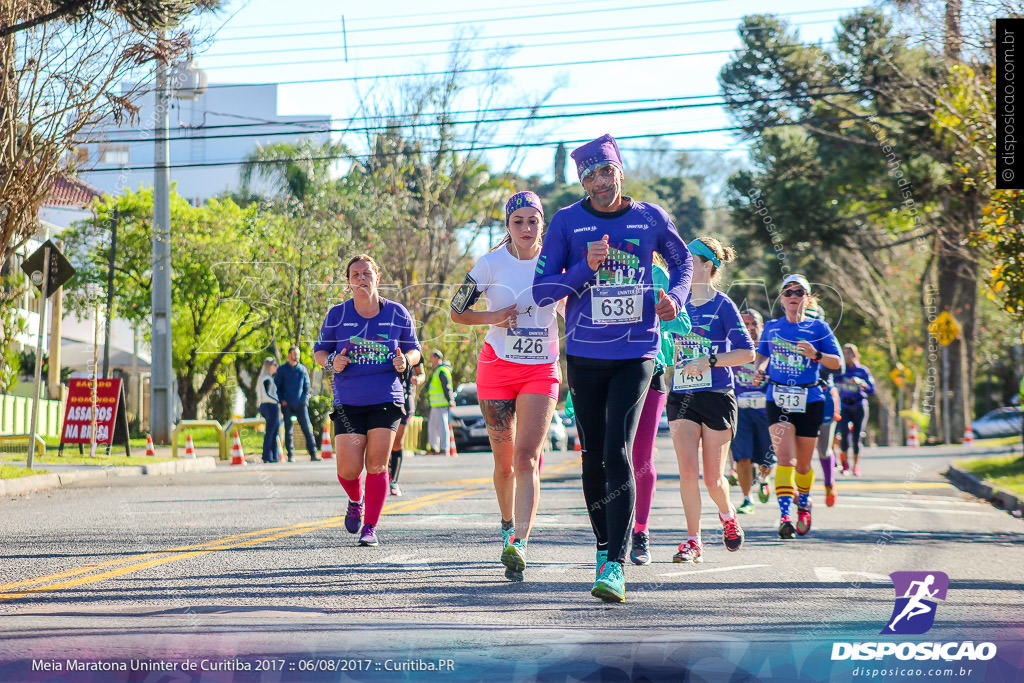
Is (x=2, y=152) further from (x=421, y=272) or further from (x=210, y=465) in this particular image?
(x=421, y=272)

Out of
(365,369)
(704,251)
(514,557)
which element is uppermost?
(704,251)

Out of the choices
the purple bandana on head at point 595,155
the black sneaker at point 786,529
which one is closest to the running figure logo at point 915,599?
the black sneaker at point 786,529

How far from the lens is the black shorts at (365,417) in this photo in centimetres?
868

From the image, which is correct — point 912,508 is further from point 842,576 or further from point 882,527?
point 842,576

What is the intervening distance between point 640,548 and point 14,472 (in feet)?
31.1

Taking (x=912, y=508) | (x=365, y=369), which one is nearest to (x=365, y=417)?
(x=365, y=369)

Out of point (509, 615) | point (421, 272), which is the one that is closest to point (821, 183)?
point (421, 272)

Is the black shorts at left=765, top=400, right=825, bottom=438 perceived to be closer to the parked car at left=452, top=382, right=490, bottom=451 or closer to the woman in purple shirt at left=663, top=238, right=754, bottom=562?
the woman in purple shirt at left=663, top=238, right=754, bottom=562

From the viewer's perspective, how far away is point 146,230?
3622 cm

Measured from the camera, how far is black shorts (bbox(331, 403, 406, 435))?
8.68 m

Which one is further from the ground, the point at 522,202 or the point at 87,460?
the point at 522,202

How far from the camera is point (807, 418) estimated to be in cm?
1054

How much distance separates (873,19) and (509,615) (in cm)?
2567

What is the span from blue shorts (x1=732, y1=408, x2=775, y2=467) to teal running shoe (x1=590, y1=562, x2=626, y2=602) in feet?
20.9
